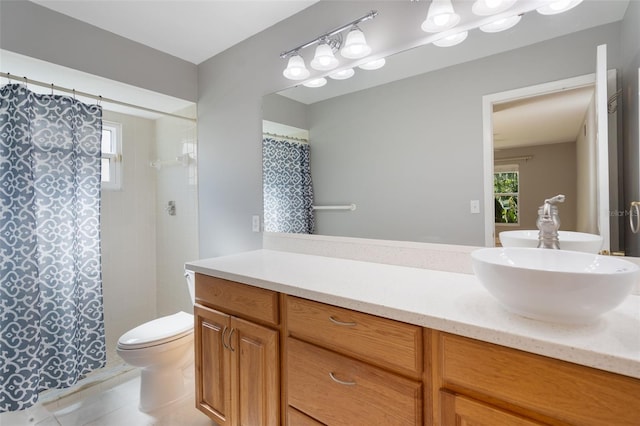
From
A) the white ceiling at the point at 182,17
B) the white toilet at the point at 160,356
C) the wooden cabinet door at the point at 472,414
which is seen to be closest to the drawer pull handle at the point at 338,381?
the wooden cabinet door at the point at 472,414

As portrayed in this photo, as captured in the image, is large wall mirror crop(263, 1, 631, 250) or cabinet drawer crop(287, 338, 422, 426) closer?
cabinet drawer crop(287, 338, 422, 426)

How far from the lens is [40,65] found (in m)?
1.78

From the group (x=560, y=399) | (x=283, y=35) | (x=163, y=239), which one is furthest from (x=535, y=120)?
(x=163, y=239)

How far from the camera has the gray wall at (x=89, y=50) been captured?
5.44 ft

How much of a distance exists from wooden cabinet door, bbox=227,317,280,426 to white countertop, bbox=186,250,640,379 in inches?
8.7

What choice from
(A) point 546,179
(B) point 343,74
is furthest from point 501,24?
(B) point 343,74

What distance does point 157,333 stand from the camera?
6.16 ft

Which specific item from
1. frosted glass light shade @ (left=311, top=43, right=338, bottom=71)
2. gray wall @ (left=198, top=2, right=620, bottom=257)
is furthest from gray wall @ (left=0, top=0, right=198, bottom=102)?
frosted glass light shade @ (left=311, top=43, right=338, bottom=71)

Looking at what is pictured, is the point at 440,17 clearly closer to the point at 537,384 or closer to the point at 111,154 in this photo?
the point at 537,384

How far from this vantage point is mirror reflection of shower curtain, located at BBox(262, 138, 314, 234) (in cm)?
192

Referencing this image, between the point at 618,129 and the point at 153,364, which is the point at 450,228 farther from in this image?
the point at 153,364

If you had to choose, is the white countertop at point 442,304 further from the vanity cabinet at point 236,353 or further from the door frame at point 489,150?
the door frame at point 489,150

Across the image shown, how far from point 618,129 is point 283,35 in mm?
1757

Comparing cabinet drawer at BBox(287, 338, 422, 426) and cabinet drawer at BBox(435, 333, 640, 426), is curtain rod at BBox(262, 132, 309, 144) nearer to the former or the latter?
cabinet drawer at BBox(287, 338, 422, 426)
